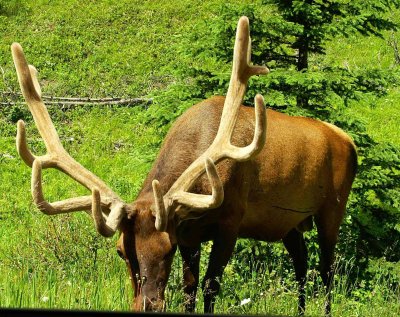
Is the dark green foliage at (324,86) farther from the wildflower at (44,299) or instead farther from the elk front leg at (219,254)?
the wildflower at (44,299)

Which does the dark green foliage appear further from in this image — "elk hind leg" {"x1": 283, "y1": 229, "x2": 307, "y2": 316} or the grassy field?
"elk hind leg" {"x1": 283, "y1": 229, "x2": 307, "y2": 316}

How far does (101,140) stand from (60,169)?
907 cm

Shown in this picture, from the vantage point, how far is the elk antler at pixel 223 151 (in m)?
4.95

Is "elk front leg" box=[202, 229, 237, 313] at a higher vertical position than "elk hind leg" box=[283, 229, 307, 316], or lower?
→ higher

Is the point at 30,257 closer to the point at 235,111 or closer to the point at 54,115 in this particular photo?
the point at 235,111

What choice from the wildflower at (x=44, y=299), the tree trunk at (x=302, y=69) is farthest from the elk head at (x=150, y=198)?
the tree trunk at (x=302, y=69)

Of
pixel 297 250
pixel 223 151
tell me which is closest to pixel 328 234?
pixel 297 250

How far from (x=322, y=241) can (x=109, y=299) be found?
9.34 ft

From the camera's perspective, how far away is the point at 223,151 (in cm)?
557

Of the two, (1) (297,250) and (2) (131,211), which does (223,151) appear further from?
(1) (297,250)

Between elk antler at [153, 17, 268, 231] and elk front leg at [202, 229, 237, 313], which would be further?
elk front leg at [202, 229, 237, 313]

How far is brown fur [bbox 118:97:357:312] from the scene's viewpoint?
16.5 feet

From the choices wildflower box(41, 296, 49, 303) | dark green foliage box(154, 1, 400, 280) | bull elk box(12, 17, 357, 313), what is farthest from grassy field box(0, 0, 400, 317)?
bull elk box(12, 17, 357, 313)

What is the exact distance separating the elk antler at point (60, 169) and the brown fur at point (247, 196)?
0.16 metres
